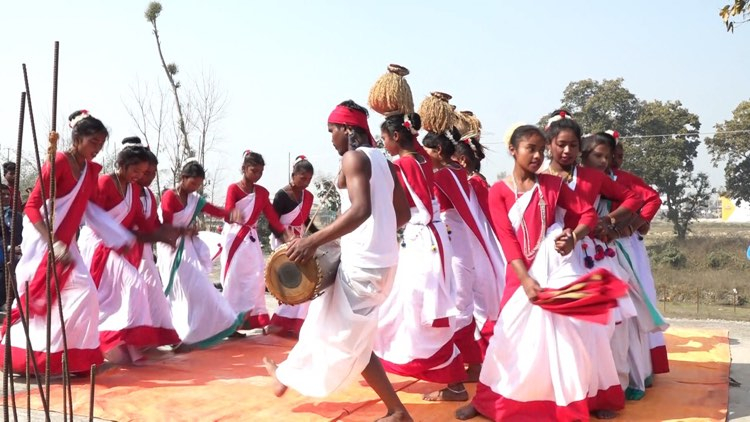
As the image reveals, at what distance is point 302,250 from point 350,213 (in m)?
0.33

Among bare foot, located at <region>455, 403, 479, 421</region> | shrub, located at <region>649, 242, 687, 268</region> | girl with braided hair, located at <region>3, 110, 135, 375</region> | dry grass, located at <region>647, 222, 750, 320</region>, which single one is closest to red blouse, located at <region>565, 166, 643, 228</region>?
bare foot, located at <region>455, 403, 479, 421</region>

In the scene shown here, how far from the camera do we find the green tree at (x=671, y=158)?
56.5 ft

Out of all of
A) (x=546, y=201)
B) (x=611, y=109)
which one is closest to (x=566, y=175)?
(x=546, y=201)

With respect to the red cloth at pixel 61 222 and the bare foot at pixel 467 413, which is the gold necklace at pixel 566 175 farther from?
the red cloth at pixel 61 222

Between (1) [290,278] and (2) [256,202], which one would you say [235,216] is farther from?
(1) [290,278]

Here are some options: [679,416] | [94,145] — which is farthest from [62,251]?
[679,416]

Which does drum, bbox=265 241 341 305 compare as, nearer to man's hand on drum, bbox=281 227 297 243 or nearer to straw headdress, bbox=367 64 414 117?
straw headdress, bbox=367 64 414 117

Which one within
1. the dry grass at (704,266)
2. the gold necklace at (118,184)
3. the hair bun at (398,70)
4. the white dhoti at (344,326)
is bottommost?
the dry grass at (704,266)

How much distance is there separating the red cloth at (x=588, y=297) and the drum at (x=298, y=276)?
1238mm

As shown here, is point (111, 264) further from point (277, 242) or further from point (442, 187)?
point (442, 187)

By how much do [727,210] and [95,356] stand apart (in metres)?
17.0

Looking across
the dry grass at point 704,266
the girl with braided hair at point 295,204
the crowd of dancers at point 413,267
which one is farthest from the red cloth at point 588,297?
the dry grass at point 704,266

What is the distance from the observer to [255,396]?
203 inches

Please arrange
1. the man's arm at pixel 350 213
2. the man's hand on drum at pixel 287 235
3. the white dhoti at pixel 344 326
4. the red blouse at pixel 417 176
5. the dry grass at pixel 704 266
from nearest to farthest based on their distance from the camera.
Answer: the man's arm at pixel 350 213 → the white dhoti at pixel 344 326 → the red blouse at pixel 417 176 → the man's hand on drum at pixel 287 235 → the dry grass at pixel 704 266
